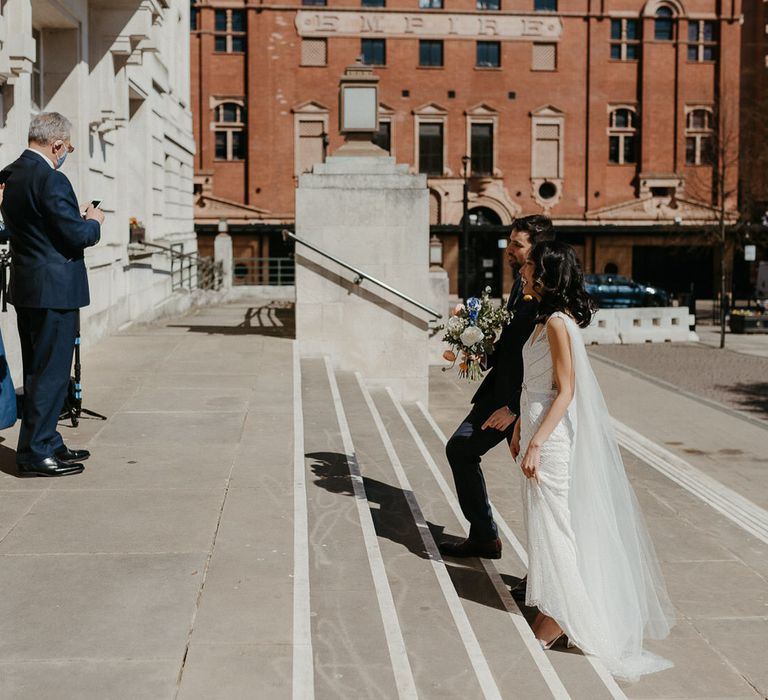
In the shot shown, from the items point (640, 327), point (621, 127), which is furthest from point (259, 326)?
point (621, 127)

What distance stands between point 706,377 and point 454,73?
34.8m

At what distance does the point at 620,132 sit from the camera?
54.8 metres

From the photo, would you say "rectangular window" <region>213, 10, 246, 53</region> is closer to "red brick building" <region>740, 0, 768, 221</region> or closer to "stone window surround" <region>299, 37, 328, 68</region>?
"stone window surround" <region>299, 37, 328, 68</region>

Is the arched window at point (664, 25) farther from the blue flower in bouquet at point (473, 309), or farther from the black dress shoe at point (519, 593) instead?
the black dress shoe at point (519, 593)

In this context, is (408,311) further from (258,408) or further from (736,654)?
(736,654)

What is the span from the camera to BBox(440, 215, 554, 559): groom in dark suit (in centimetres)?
582

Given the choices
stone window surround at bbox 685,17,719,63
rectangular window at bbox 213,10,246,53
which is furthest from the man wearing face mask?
stone window surround at bbox 685,17,719,63

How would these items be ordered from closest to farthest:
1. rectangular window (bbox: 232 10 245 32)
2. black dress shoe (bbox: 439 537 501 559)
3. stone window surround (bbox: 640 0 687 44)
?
black dress shoe (bbox: 439 537 501 559), rectangular window (bbox: 232 10 245 32), stone window surround (bbox: 640 0 687 44)

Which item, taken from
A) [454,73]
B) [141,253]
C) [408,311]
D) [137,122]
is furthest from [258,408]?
[454,73]

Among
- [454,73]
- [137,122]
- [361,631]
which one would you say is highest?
[454,73]

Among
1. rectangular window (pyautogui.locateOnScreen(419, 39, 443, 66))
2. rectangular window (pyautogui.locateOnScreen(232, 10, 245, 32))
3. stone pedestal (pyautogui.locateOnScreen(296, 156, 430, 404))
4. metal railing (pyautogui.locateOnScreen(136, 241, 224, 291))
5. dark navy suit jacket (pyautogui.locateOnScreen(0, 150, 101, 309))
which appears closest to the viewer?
dark navy suit jacket (pyautogui.locateOnScreen(0, 150, 101, 309))

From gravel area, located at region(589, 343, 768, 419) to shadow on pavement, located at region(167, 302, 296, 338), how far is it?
7.82 m

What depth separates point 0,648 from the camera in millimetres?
4211

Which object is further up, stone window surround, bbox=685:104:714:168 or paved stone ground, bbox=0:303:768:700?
stone window surround, bbox=685:104:714:168
